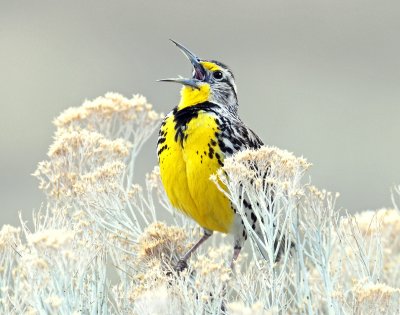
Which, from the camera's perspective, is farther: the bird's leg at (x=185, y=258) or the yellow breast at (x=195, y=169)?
the yellow breast at (x=195, y=169)

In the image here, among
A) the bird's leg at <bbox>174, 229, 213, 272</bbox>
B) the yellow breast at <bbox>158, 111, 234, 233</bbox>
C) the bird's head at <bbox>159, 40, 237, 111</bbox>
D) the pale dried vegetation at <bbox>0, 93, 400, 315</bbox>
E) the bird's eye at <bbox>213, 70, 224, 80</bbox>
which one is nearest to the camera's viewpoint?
the pale dried vegetation at <bbox>0, 93, 400, 315</bbox>

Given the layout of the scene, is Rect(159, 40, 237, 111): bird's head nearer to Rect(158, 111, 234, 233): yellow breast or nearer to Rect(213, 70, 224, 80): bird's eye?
Rect(213, 70, 224, 80): bird's eye

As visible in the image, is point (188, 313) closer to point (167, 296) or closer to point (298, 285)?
point (167, 296)

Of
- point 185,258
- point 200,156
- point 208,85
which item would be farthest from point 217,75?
point 185,258

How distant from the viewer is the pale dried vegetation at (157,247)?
289 cm

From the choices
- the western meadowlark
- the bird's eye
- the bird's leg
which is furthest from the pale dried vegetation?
the bird's eye

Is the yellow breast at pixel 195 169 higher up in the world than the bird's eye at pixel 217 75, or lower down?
lower down

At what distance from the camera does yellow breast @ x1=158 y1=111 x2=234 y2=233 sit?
409 cm

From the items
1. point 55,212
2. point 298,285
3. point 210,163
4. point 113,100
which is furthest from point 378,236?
point 113,100

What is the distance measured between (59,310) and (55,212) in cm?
67

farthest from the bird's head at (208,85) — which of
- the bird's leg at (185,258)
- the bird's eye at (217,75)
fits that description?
the bird's leg at (185,258)

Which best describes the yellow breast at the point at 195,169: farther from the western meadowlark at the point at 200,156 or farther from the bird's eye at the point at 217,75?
the bird's eye at the point at 217,75

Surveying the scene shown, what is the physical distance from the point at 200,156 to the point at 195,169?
6cm

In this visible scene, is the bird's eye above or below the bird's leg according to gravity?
above
